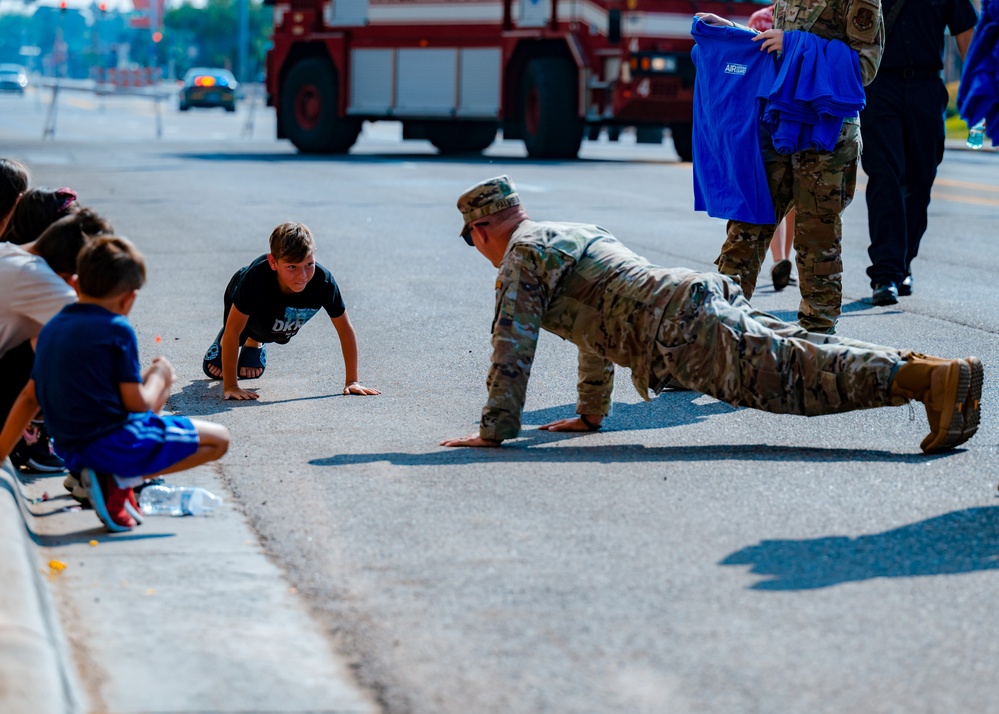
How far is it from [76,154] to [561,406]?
18947 millimetres

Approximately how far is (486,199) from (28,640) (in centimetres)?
255

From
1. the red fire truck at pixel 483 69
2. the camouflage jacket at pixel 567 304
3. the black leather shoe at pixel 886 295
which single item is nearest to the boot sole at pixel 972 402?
the camouflage jacket at pixel 567 304

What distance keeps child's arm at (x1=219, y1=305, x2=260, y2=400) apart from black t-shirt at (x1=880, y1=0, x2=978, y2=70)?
14.2 ft

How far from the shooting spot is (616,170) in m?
20.6

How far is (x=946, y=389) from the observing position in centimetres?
487

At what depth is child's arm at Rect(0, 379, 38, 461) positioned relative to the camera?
14.2 ft

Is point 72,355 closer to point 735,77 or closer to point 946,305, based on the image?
point 735,77

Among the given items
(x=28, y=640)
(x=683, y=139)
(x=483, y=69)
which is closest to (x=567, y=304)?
(x=28, y=640)

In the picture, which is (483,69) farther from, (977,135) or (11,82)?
(11,82)

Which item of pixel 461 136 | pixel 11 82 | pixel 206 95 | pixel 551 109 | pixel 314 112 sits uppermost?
pixel 551 109

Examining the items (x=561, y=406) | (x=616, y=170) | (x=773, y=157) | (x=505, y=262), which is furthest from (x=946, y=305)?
(x=616, y=170)

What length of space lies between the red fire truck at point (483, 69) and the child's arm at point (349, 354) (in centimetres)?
1435

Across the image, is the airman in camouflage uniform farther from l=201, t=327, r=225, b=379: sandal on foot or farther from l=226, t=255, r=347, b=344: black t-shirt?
l=201, t=327, r=225, b=379: sandal on foot

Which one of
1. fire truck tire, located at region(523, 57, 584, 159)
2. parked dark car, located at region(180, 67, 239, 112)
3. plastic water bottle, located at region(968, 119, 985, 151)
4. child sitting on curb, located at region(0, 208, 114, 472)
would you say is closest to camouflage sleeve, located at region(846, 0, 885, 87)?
plastic water bottle, located at region(968, 119, 985, 151)
